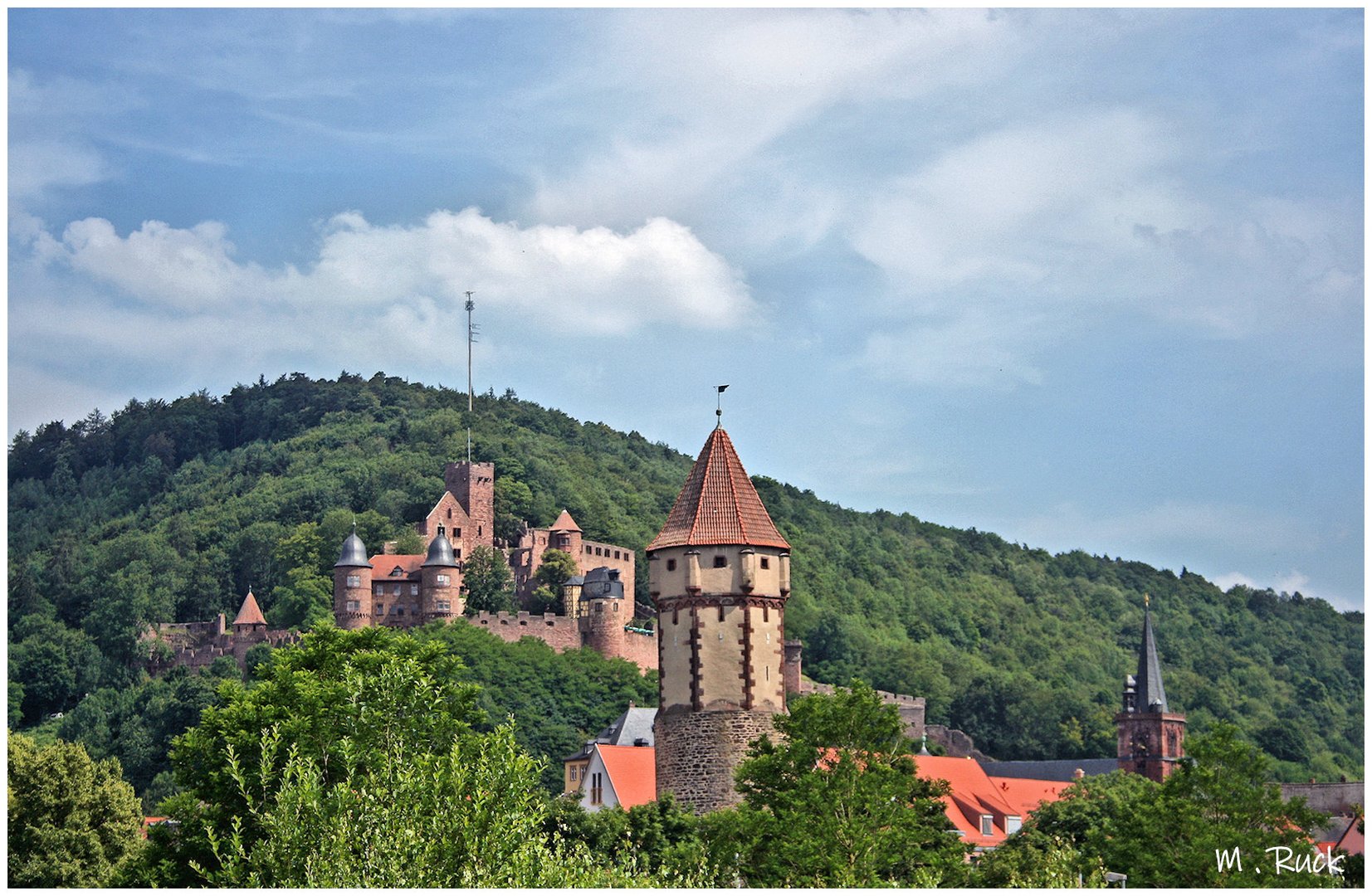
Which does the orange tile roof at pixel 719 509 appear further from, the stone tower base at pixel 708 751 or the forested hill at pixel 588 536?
the forested hill at pixel 588 536

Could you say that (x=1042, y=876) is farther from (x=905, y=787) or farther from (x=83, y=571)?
(x=83, y=571)

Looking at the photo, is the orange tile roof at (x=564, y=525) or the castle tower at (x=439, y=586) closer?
the castle tower at (x=439, y=586)

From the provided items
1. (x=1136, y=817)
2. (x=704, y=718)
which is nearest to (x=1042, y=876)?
(x=1136, y=817)

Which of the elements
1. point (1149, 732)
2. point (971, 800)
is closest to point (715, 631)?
point (971, 800)

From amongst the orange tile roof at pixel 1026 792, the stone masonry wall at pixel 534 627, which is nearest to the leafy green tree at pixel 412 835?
the orange tile roof at pixel 1026 792

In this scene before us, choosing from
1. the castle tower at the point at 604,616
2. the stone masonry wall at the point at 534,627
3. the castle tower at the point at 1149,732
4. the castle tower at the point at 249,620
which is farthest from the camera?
the castle tower at the point at 249,620

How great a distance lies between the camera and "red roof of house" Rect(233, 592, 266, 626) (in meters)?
112

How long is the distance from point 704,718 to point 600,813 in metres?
4.92

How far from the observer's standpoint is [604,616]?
105250 millimetres

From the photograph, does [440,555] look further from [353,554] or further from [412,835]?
[412,835]

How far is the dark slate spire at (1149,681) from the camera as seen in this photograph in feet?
338

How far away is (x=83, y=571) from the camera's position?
124m

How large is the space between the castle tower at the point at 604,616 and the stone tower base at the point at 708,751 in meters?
57.9

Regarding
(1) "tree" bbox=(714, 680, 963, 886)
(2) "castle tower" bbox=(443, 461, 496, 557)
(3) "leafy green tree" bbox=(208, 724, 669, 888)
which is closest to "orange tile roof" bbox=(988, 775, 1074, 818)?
(1) "tree" bbox=(714, 680, 963, 886)
